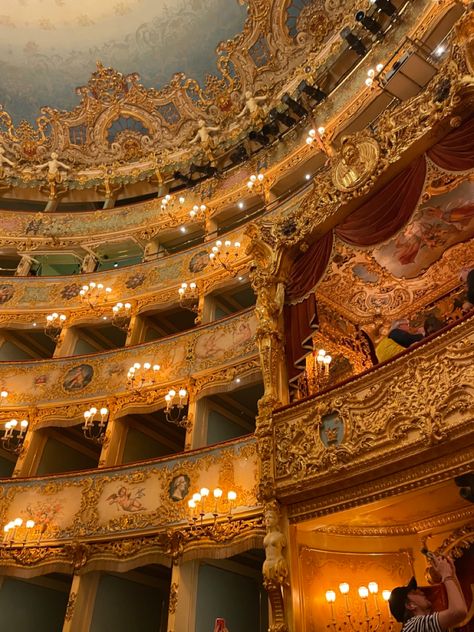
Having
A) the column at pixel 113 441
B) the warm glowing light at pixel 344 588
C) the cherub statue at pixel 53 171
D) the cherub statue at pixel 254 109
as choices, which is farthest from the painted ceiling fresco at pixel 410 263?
the cherub statue at pixel 53 171

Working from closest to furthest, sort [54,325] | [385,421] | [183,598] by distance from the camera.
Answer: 1. [385,421]
2. [183,598]
3. [54,325]

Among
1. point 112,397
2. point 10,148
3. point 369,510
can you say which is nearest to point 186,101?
point 10,148

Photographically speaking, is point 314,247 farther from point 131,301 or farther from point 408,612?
point 131,301

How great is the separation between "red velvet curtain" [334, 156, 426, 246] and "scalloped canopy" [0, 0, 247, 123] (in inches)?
525

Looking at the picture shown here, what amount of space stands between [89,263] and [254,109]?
753 centimetres

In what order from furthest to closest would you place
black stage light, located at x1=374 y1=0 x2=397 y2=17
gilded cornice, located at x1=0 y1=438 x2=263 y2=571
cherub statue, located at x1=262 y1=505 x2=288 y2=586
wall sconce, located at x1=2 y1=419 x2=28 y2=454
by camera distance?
1. black stage light, located at x1=374 y1=0 x2=397 y2=17
2. wall sconce, located at x1=2 y1=419 x2=28 y2=454
3. gilded cornice, located at x1=0 y1=438 x2=263 y2=571
4. cherub statue, located at x1=262 y1=505 x2=288 y2=586

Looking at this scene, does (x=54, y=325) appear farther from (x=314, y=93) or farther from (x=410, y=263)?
(x=314, y=93)

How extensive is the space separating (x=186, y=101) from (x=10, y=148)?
7.35 metres

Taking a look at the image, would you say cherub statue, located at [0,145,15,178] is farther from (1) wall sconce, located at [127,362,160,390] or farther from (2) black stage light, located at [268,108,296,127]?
(1) wall sconce, located at [127,362,160,390]

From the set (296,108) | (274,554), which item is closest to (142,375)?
(274,554)

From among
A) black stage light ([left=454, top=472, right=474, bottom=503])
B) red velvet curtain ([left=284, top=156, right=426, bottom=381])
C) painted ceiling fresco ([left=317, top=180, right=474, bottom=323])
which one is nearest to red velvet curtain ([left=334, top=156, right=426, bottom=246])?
red velvet curtain ([left=284, top=156, right=426, bottom=381])

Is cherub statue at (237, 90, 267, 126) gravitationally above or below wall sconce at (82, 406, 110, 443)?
above

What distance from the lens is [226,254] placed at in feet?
41.1

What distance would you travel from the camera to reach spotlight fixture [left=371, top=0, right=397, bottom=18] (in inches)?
474
